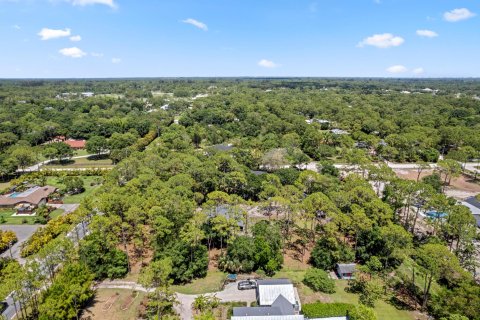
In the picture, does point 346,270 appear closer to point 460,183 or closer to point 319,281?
point 319,281

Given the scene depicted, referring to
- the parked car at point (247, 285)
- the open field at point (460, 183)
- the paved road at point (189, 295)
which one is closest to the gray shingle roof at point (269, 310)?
the paved road at point (189, 295)

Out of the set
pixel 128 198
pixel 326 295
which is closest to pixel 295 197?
pixel 326 295

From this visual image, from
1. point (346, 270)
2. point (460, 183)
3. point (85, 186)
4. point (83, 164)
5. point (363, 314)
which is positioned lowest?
point (346, 270)

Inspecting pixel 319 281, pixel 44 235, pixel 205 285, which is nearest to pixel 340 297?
pixel 319 281

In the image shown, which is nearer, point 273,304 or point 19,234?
point 273,304

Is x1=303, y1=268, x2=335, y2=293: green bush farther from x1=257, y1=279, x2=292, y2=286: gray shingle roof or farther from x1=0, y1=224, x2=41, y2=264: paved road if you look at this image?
x1=0, y1=224, x2=41, y2=264: paved road

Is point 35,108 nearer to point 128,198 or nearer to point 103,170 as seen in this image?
point 103,170

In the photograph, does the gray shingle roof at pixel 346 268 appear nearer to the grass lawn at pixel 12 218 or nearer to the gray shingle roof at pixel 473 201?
the gray shingle roof at pixel 473 201

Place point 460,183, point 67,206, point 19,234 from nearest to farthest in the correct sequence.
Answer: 1. point 19,234
2. point 67,206
3. point 460,183
